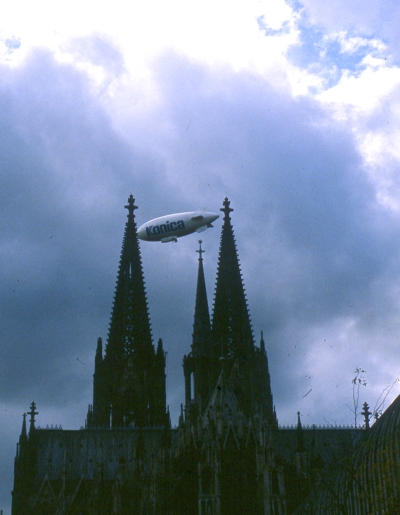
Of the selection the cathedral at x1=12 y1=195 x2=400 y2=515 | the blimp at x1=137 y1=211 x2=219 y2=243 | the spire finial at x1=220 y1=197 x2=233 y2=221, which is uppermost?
the spire finial at x1=220 y1=197 x2=233 y2=221

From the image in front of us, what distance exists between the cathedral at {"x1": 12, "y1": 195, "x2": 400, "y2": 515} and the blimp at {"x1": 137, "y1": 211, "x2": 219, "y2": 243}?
43.6 ft

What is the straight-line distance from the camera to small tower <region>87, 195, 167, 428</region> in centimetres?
8412

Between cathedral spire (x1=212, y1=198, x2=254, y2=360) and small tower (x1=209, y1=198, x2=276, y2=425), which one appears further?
cathedral spire (x1=212, y1=198, x2=254, y2=360)

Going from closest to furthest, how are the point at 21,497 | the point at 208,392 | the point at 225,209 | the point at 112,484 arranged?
1. the point at 112,484
2. the point at 21,497
3. the point at 208,392
4. the point at 225,209

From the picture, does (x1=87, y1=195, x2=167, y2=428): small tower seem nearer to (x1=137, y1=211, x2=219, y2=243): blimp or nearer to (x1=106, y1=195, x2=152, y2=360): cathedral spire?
(x1=106, y1=195, x2=152, y2=360): cathedral spire

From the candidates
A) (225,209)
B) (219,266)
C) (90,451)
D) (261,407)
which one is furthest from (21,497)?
(225,209)

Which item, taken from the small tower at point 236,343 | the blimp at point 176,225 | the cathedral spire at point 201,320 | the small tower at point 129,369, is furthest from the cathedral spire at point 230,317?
the blimp at point 176,225

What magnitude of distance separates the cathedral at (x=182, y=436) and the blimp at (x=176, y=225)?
1329 centimetres

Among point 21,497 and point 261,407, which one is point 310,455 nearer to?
point 261,407

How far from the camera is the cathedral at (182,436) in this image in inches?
2598

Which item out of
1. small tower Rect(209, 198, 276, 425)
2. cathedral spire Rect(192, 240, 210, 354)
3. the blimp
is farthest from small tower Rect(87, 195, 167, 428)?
the blimp

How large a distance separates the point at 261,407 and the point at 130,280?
18.6 metres

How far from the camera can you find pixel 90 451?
81875mm

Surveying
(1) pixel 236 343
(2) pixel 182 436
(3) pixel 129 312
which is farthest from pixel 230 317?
(2) pixel 182 436
